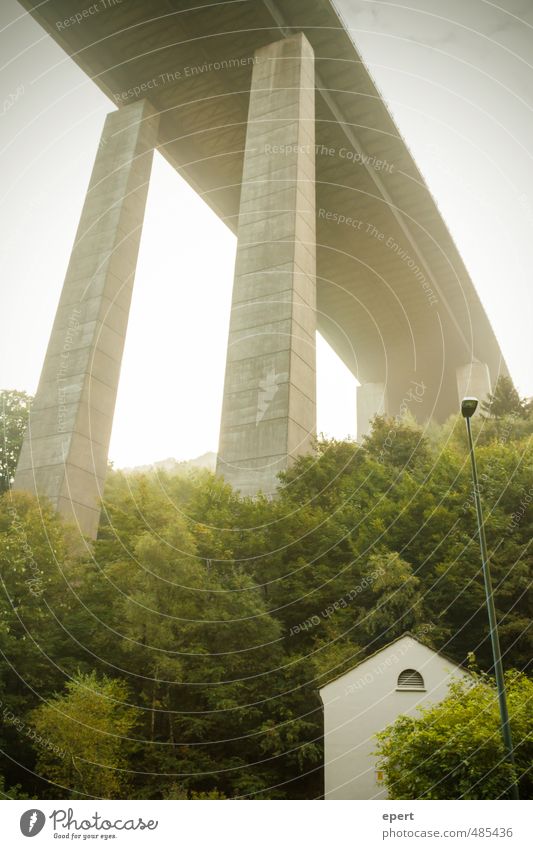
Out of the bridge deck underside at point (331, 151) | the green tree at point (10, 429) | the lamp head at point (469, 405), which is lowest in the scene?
the lamp head at point (469, 405)

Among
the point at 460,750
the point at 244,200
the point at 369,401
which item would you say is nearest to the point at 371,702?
the point at 460,750

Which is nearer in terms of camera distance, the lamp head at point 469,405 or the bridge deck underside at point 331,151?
the lamp head at point 469,405

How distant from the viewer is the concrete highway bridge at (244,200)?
33938 millimetres

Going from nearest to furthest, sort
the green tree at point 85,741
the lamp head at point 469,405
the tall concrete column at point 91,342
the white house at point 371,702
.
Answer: the lamp head at point 469,405, the white house at point 371,702, the green tree at point 85,741, the tall concrete column at point 91,342

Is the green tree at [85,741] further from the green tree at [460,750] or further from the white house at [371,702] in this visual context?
the green tree at [460,750]

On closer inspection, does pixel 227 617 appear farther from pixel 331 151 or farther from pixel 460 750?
pixel 331 151

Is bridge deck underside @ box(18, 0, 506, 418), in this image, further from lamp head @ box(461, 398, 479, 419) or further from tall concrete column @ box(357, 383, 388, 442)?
lamp head @ box(461, 398, 479, 419)

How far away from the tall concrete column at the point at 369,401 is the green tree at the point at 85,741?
182 feet

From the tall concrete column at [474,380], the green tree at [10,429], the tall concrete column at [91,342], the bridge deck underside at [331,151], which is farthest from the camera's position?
the tall concrete column at [474,380]

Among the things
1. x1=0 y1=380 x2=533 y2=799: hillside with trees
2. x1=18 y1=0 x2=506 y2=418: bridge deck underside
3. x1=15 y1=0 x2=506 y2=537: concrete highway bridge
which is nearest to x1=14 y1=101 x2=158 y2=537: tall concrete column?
x1=15 y1=0 x2=506 y2=537: concrete highway bridge

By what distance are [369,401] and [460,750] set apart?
62.6 m

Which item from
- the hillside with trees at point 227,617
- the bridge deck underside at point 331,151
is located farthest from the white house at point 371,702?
the bridge deck underside at point 331,151

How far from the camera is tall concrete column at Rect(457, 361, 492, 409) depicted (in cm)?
7044

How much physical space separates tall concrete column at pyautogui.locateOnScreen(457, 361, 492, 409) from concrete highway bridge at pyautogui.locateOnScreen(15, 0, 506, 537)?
43.6 ft
